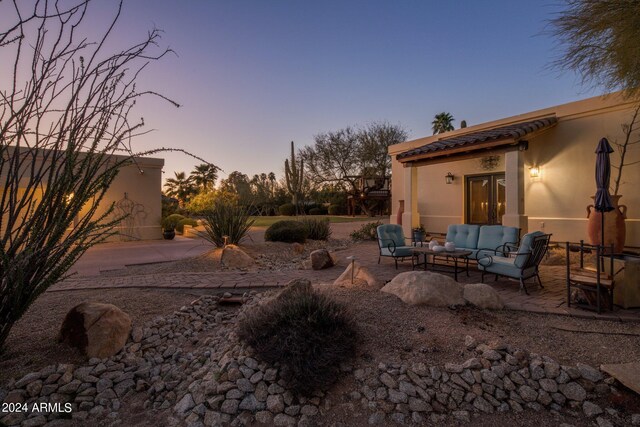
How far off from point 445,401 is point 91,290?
5077mm

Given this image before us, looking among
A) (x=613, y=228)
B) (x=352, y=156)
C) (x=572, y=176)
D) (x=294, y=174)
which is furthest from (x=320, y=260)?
(x=352, y=156)

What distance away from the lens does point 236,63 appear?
28.9 ft

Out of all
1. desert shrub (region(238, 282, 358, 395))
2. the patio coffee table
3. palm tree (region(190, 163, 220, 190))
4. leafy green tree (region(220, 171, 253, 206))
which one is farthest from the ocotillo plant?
desert shrub (region(238, 282, 358, 395))

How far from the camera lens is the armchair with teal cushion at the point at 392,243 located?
640 cm

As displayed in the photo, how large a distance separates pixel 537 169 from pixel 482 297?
6.70 meters

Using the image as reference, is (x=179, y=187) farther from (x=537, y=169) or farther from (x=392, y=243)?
(x=537, y=169)

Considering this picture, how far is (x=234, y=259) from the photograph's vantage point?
712 cm

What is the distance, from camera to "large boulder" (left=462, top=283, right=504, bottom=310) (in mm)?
3738

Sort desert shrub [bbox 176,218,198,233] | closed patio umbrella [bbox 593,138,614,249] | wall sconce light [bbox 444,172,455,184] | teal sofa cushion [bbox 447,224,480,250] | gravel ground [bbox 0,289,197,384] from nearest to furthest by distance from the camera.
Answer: gravel ground [bbox 0,289,197,384] < closed patio umbrella [bbox 593,138,614,249] < teal sofa cushion [bbox 447,224,480,250] < wall sconce light [bbox 444,172,455,184] < desert shrub [bbox 176,218,198,233]

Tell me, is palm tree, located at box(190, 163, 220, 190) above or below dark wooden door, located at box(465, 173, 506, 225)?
above

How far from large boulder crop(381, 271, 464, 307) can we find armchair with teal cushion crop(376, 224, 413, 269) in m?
2.51

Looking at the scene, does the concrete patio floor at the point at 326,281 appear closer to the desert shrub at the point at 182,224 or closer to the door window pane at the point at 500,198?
the door window pane at the point at 500,198

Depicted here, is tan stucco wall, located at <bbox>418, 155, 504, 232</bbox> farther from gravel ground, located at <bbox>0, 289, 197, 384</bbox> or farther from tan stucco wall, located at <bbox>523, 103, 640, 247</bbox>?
gravel ground, located at <bbox>0, 289, 197, 384</bbox>

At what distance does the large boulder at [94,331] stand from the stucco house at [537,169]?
7.67m
